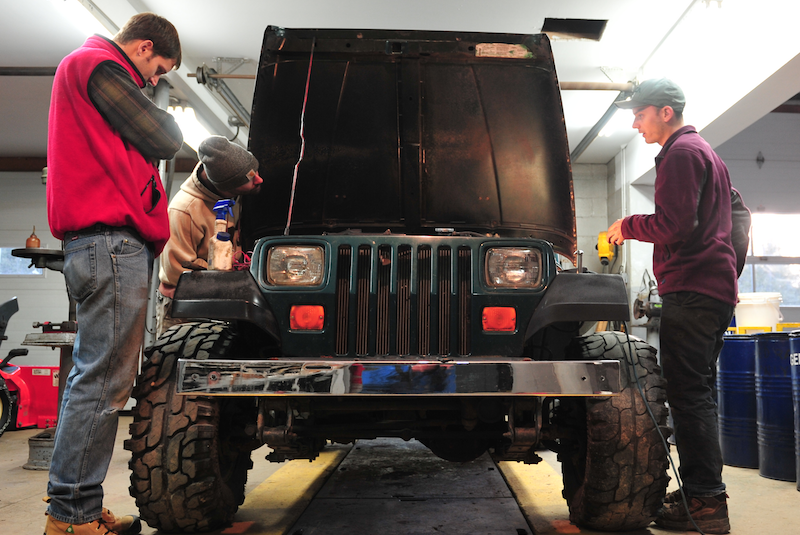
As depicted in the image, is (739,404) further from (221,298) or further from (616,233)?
(221,298)

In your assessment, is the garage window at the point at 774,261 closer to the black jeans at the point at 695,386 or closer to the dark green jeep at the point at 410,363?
the black jeans at the point at 695,386

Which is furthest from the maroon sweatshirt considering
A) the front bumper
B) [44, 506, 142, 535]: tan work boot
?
[44, 506, 142, 535]: tan work boot

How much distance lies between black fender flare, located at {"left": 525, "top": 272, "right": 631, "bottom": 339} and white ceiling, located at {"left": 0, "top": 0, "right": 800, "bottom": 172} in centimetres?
468

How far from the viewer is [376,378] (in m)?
1.82

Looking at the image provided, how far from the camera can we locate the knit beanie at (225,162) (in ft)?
8.48

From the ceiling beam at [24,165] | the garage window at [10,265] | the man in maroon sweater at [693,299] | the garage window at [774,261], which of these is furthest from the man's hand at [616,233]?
the garage window at [10,265]

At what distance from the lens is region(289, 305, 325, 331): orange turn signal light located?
2.27 m

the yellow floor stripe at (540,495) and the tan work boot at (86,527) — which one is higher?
the tan work boot at (86,527)

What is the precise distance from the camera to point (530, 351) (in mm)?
2502

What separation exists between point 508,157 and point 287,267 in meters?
1.37

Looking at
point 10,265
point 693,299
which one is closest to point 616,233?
point 693,299

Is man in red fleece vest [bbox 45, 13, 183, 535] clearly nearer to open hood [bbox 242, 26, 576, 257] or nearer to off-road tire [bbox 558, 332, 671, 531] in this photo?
open hood [bbox 242, 26, 576, 257]

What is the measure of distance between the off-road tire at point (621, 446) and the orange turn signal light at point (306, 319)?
1100 millimetres

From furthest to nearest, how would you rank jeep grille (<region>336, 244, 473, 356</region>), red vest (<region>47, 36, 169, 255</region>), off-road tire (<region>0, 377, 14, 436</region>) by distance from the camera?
off-road tire (<region>0, 377, 14, 436</region>) < jeep grille (<region>336, 244, 473, 356</region>) < red vest (<region>47, 36, 169, 255</region>)
